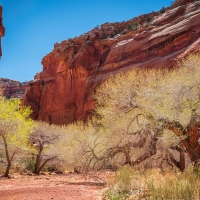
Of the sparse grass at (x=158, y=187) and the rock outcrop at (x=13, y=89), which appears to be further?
the rock outcrop at (x=13, y=89)

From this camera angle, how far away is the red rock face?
33469 millimetres

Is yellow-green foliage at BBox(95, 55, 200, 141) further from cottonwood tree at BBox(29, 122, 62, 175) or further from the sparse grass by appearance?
cottonwood tree at BBox(29, 122, 62, 175)

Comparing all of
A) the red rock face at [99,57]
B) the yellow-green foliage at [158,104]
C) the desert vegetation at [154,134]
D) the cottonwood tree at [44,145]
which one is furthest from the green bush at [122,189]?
the red rock face at [99,57]

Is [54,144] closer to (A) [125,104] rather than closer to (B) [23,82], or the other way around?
(A) [125,104]

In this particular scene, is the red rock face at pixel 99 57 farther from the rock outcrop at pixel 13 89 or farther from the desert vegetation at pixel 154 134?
the rock outcrop at pixel 13 89

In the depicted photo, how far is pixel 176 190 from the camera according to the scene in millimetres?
6059

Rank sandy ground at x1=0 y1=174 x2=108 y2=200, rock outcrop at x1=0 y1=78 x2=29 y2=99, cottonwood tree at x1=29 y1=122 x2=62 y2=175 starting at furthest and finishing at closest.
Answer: rock outcrop at x1=0 y1=78 x2=29 y2=99 < cottonwood tree at x1=29 y1=122 x2=62 y2=175 < sandy ground at x1=0 y1=174 x2=108 y2=200

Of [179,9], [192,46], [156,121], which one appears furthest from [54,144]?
[179,9]

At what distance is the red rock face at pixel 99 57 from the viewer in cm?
3347

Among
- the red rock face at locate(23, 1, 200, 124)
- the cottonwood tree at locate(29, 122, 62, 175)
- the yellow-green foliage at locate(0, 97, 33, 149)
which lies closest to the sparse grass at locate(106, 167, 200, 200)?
the yellow-green foliage at locate(0, 97, 33, 149)

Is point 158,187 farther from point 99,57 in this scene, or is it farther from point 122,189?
point 99,57

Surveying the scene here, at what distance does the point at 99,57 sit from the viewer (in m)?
45.8

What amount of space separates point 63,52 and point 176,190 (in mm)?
46091

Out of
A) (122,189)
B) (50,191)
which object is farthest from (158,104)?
(50,191)
